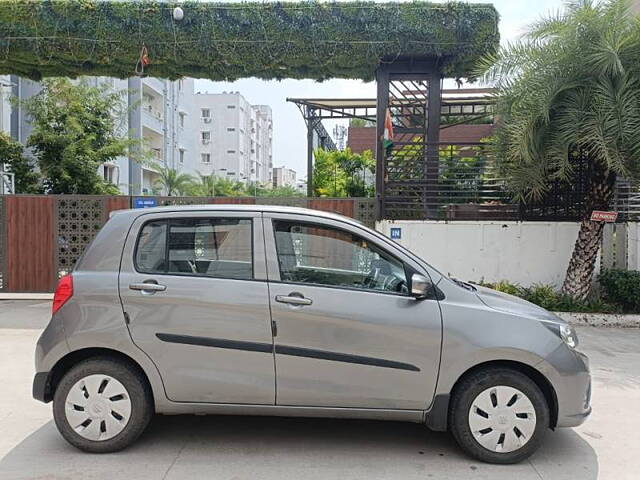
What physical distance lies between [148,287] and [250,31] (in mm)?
7801

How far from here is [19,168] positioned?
1590 cm

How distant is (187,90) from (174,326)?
48281 mm

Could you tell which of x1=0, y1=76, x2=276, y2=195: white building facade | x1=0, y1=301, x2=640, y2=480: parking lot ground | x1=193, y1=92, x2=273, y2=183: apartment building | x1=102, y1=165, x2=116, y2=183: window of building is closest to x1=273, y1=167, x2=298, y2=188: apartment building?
x1=0, y1=76, x2=276, y2=195: white building facade

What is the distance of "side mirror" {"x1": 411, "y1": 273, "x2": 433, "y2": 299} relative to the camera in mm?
3711

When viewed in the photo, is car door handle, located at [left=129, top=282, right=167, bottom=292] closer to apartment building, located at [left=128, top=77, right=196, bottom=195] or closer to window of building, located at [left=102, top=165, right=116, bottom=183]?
window of building, located at [left=102, top=165, right=116, bottom=183]

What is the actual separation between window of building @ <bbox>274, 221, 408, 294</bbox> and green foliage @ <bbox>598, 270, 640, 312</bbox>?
6.86m

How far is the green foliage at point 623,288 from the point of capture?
8922 millimetres

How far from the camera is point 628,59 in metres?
8.01

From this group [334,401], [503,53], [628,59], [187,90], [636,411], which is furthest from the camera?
[187,90]

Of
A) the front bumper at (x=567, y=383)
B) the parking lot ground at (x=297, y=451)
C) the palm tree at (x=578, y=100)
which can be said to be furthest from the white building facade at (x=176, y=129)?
the front bumper at (x=567, y=383)

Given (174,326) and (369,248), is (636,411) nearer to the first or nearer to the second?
(369,248)

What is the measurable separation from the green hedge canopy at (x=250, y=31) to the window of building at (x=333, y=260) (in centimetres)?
720

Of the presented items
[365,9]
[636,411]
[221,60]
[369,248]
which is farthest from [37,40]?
[636,411]

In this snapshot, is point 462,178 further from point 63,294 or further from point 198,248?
point 63,294
